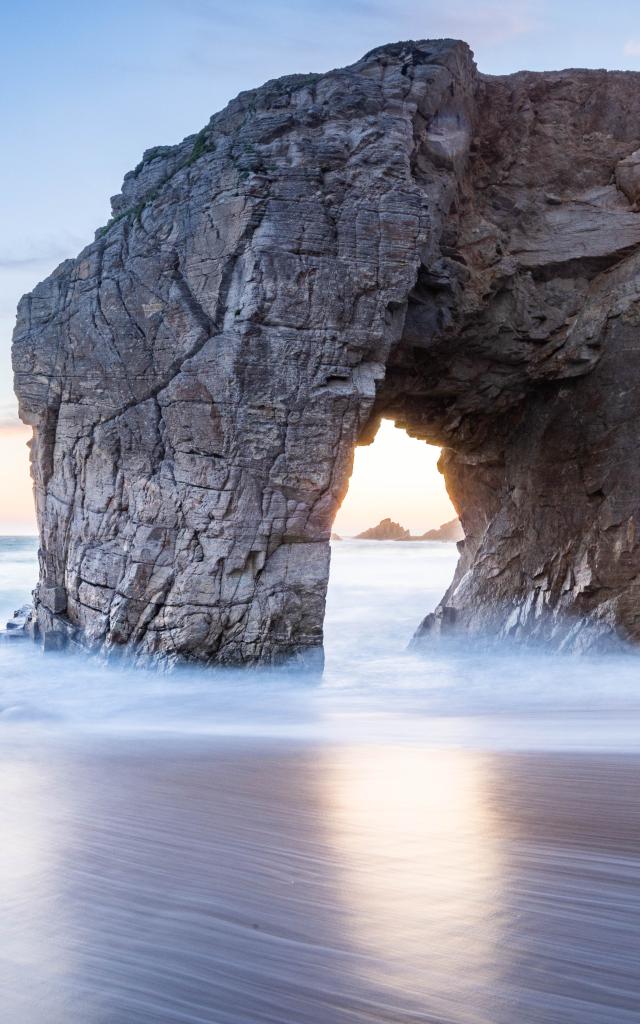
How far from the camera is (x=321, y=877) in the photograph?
91.4 inches

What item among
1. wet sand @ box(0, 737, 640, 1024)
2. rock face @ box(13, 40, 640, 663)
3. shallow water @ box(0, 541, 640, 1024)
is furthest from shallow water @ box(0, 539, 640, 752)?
wet sand @ box(0, 737, 640, 1024)

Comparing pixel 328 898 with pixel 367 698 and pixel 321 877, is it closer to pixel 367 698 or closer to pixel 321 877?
pixel 321 877

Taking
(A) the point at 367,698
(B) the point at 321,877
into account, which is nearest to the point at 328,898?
(B) the point at 321,877

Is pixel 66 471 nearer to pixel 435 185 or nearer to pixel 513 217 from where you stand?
pixel 435 185

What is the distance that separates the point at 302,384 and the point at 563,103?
634 cm

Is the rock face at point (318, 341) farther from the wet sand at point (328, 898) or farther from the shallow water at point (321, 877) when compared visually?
the wet sand at point (328, 898)

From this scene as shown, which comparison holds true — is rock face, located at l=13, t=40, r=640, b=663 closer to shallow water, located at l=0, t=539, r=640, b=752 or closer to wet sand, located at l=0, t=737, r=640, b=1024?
shallow water, located at l=0, t=539, r=640, b=752

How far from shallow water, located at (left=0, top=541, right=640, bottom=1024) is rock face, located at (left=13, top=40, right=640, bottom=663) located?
5.24m

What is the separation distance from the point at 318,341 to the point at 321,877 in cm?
845

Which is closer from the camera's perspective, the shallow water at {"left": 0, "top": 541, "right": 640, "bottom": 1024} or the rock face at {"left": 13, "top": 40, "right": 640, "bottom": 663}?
the shallow water at {"left": 0, "top": 541, "right": 640, "bottom": 1024}

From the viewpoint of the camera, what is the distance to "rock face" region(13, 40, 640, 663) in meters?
10.2

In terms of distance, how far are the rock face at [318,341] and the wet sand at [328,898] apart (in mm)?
6955

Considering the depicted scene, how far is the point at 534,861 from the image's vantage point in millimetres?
2398

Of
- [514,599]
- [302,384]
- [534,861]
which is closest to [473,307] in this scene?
[302,384]
